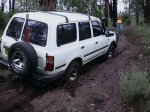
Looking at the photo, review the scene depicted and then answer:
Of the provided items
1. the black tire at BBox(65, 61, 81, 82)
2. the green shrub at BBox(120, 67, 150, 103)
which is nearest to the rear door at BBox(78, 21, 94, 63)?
the black tire at BBox(65, 61, 81, 82)

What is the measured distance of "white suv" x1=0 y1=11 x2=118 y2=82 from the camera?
25.7 ft

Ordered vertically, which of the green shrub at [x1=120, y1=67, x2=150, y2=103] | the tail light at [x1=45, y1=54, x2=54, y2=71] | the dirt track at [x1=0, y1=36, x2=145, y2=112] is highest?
the tail light at [x1=45, y1=54, x2=54, y2=71]

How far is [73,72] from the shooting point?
29.8 feet

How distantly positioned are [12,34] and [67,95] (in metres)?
2.40

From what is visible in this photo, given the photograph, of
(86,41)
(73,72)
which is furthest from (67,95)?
(86,41)

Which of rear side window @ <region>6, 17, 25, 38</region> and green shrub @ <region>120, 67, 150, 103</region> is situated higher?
rear side window @ <region>6, 17, 25, 38</region>

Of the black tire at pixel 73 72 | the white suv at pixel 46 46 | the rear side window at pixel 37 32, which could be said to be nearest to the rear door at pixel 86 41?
the white suv at pixel 46 46

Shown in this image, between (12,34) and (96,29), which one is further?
(96,29)

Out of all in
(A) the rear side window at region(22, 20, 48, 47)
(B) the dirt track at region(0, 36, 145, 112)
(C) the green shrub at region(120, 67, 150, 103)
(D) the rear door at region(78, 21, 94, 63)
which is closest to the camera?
(C) the green shrub at region(120, 67, 150, 103)

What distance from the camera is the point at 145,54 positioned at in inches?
463

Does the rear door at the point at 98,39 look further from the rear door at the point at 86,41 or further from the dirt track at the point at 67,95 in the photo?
the dirt track at the point at 67,95

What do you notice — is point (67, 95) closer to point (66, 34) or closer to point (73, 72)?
point (73, 72)

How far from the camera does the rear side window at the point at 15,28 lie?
340 inches

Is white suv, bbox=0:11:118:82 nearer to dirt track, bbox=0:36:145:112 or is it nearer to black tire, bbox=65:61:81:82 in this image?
black tire, bbox=65:61:81:82
